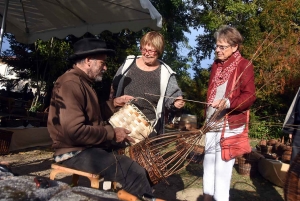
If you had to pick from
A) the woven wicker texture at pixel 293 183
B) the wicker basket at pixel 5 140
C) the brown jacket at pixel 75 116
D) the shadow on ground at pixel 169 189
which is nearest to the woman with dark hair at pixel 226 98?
the brown jacket at pixel 75 116

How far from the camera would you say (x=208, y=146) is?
356cm

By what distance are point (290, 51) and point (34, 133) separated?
5.97 meters

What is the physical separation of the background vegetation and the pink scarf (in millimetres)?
2836

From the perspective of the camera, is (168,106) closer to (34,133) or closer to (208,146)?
(208,146)

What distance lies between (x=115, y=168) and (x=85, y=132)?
350mm

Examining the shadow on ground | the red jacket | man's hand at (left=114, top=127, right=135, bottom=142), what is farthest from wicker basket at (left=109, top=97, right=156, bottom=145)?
the shadow on ground

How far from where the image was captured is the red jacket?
10.5ft

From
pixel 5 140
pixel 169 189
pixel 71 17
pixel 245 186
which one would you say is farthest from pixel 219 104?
A: pixel 5 140

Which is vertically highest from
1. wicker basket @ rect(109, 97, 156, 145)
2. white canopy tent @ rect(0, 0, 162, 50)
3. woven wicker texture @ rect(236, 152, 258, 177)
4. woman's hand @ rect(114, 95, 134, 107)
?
white canopy tent @ rect(0, 0, 162, 50)

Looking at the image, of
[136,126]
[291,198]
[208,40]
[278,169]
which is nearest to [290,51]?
[278,169]

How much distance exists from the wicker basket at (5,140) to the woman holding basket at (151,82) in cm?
352

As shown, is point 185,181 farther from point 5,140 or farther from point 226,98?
point 5,140

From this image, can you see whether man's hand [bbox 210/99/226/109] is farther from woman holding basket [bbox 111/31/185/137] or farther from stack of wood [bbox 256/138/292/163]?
stack of wood [bbox 256/138/292/163]

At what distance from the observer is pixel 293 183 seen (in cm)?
197
